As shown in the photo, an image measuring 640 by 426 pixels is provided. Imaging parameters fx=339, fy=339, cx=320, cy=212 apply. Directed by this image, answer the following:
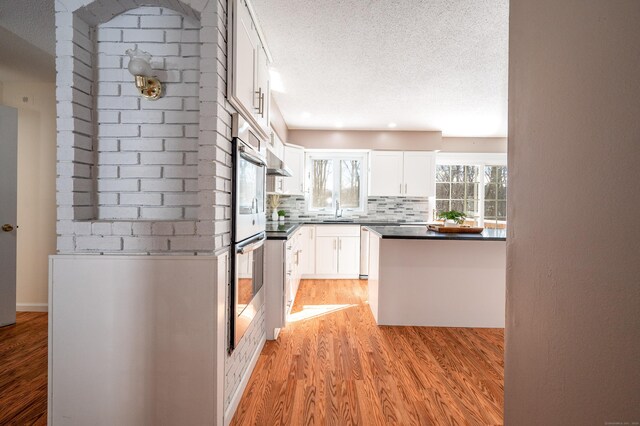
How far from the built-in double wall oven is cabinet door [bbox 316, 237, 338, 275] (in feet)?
8.98

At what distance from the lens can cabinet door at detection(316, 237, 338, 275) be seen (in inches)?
209

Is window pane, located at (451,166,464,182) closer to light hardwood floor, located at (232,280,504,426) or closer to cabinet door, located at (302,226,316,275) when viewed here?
cabinet door, located at (302,226,316,275)

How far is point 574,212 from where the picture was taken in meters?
0.77

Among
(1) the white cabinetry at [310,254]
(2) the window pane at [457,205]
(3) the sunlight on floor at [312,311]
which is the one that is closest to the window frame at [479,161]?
(2) the window pane at [457,205]

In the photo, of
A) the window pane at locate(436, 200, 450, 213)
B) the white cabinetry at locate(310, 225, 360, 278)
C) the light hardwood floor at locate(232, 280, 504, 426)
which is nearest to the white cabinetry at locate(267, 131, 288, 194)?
the white cabinetry at locate(310, 225, 360, 278)

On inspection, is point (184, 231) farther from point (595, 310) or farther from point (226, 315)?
point (595, 310)

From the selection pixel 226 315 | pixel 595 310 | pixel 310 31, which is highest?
pixel 310 31

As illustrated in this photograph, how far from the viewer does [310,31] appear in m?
2.47

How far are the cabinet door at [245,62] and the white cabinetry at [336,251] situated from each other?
341 cm

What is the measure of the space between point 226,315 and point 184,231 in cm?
50

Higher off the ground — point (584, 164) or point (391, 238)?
point (584, 164)

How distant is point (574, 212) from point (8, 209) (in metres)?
4.09

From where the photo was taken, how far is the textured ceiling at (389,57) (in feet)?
7.29

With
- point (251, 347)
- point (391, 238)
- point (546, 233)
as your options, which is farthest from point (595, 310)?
point (391, 238)
